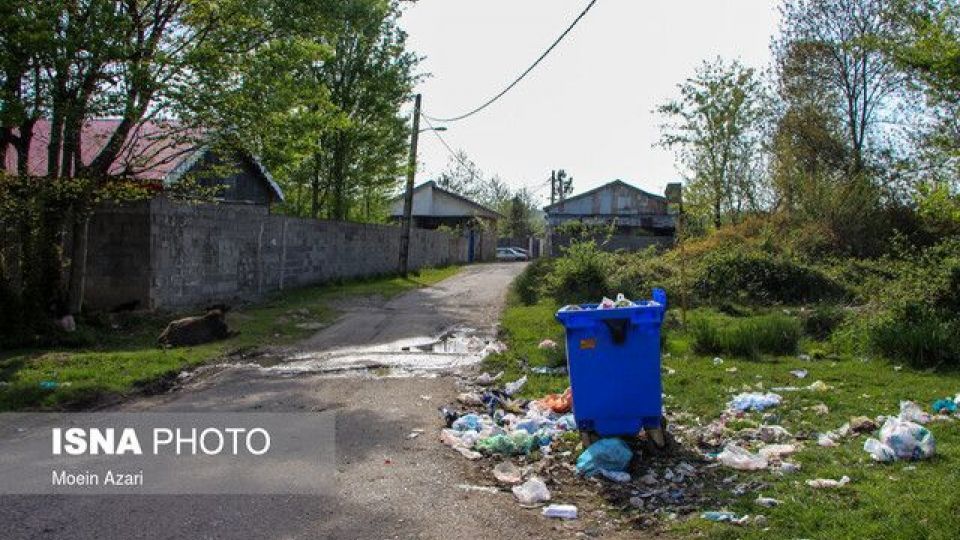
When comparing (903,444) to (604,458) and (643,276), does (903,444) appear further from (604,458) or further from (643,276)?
(643,276)

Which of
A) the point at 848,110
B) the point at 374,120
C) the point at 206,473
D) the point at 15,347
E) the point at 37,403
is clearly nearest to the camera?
the point at 206,473

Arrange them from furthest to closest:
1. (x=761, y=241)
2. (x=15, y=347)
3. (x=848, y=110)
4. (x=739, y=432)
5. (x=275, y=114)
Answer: (x=848, y=110)
(x=761, y=241)
(x=275, y=114)
(x=15, y=347)
(x=739, y=432)

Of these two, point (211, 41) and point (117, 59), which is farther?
point (211, 41)

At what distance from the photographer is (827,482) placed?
16.2 feet

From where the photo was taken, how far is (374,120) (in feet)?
94.0

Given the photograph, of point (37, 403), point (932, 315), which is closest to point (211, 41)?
point (37, 403)

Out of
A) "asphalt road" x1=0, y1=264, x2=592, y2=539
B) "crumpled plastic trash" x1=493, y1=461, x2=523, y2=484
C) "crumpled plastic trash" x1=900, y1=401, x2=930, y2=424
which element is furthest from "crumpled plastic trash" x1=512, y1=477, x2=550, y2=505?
"crumpled plastic trash" x1=900, y1=401, x2=930, y2=424

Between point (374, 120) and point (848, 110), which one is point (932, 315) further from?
point (374, 120)

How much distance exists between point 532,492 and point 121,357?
23.2 ft

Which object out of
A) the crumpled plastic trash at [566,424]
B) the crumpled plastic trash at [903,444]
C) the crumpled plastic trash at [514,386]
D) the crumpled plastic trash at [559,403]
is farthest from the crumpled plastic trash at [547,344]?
the crumpled plastic trash at [903,444]

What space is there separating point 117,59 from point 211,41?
175cm

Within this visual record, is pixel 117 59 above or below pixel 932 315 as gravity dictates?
above

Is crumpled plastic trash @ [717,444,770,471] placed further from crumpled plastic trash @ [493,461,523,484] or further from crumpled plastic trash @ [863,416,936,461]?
crumpled plastic trash @ [493,461,523,484]

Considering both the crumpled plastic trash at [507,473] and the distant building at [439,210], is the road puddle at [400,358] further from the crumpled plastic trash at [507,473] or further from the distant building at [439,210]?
the distant building at [439,210]
